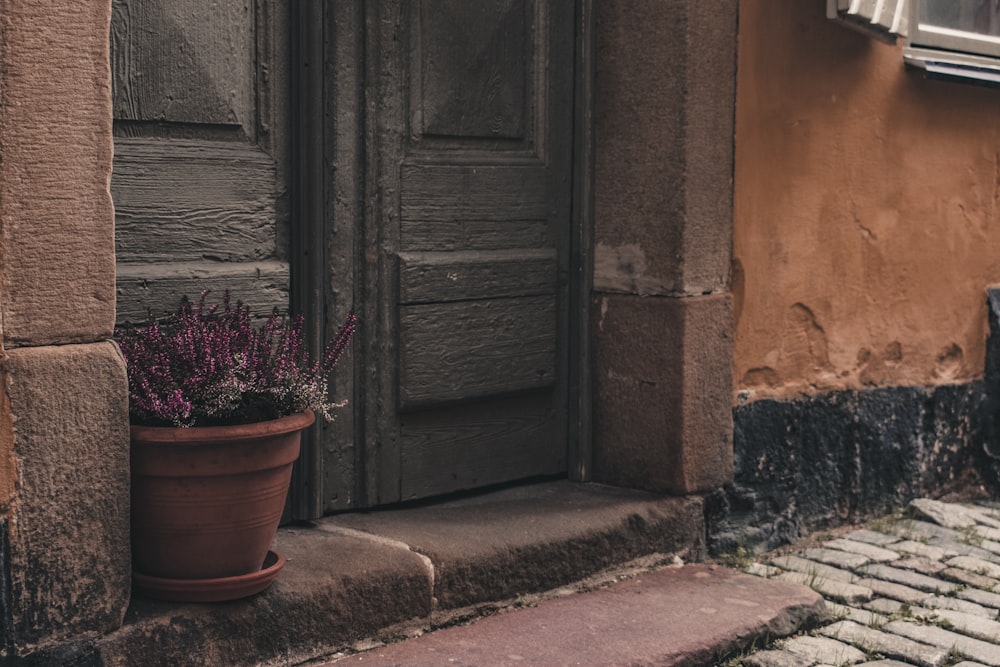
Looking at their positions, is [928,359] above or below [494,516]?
above

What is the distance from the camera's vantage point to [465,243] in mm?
4125

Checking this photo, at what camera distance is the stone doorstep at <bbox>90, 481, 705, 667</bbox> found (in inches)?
117

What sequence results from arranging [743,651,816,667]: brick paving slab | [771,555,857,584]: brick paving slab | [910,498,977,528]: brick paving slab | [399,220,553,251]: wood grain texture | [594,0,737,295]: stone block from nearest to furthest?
[743,651,816,667]: brick paving slab, [399,220,553,251]: wood grain texture, [594,0,737,295]: stone block, [771,555,857,584]: brick paving slab, [910,498,977,528]: brick paving slab

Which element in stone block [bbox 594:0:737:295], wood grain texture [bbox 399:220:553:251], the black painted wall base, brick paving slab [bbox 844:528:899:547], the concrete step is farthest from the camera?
brick paving slab [bbox 844:528:899:547]

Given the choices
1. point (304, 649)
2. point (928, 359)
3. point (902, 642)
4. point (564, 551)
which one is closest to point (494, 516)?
point (564, 551)

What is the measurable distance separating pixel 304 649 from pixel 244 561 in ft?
0.97

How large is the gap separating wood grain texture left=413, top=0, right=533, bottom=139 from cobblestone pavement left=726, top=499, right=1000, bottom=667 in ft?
5.39

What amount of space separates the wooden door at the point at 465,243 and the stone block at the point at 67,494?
3.79ft

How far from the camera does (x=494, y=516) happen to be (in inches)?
156

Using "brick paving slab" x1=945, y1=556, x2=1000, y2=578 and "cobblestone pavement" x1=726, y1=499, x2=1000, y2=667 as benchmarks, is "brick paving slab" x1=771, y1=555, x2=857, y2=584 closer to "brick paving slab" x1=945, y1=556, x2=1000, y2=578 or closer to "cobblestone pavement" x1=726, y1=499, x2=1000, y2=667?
"cobblestone pavement" x1=726, y1=499, x2=1000, y2=667

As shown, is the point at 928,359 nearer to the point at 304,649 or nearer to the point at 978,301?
the point at 978,301

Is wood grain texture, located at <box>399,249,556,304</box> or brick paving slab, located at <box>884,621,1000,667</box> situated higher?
wood grain texture, located at <box>399,249,556,304</box>

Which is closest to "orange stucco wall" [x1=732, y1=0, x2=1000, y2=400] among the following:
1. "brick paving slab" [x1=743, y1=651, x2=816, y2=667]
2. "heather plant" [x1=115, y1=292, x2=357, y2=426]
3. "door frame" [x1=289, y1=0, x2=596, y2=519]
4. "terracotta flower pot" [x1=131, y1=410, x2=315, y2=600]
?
"brick paving slab" [x1=743, y1=651, x2=816, y2=667]

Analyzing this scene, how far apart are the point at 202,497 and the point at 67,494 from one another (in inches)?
11.2
